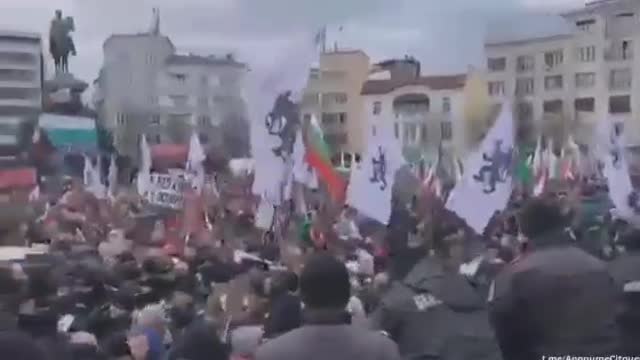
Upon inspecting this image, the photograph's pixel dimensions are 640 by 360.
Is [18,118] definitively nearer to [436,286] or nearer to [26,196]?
[26,196]

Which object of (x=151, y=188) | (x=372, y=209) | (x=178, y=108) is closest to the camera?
(x=372, y=209)

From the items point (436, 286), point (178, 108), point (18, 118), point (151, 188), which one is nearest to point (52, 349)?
point (436, 286)

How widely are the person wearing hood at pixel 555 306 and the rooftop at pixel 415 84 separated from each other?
16935mm

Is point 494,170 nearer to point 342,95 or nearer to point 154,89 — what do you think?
point 342,95

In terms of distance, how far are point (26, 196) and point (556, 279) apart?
395 inches

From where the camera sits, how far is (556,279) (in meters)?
5.36

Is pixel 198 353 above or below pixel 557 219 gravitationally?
below

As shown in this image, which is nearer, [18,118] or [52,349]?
[52,349]

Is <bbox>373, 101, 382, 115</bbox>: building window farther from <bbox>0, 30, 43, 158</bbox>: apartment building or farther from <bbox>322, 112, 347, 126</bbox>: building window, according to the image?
<bbox>0, 30, 43, 158</bbox>: apartment building

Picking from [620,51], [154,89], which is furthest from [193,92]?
[620,51]

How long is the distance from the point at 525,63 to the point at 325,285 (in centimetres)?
3026

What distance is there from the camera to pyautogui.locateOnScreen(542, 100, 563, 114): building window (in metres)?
30.4

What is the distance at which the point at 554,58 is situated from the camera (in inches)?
1249

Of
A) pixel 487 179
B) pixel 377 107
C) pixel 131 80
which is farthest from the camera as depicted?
pixel 131 80
